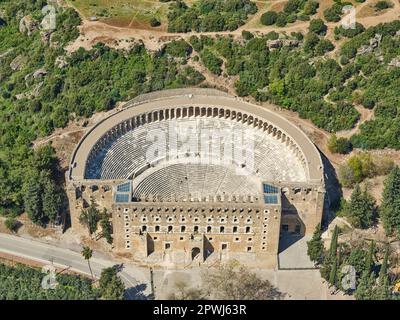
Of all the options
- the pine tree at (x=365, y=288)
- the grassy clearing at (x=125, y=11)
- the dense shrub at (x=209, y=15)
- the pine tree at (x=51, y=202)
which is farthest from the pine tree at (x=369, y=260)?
the grassy clearing at (x=125, y=11)

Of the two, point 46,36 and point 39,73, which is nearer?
point 39,73

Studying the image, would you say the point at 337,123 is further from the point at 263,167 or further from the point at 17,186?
the point at 17,186

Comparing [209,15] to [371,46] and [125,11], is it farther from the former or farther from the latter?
[371,46]

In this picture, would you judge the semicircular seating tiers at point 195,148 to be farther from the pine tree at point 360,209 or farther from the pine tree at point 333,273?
the pine tree at point 333,273

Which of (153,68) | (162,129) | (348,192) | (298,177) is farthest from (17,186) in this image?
(348,192)

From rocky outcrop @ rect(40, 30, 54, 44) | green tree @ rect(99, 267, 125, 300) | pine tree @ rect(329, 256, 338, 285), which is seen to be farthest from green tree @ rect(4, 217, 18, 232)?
pine tree @ rect(329, 256, 338, 285)

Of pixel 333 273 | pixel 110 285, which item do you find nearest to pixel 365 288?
pixel 333 273
